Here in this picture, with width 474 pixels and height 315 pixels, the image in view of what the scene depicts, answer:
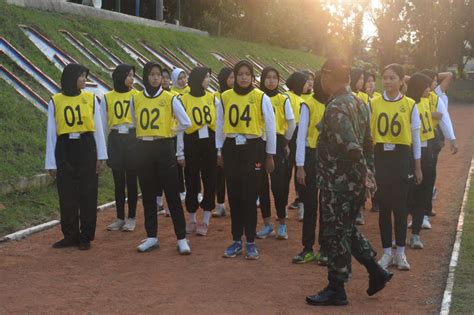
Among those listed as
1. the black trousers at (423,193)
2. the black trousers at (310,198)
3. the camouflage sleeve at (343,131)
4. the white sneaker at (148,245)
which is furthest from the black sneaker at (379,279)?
→ the white sneaker at (148,245)

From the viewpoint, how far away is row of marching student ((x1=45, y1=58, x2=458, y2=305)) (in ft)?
19.3

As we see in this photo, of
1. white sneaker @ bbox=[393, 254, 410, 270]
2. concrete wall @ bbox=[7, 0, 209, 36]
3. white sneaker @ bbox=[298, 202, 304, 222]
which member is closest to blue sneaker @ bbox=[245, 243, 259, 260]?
white sneaker @ bbox=[393, 254, 410, 270]

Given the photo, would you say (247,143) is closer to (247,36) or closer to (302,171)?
(302,171)

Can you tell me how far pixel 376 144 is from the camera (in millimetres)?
7316

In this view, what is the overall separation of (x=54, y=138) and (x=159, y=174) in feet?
4.33

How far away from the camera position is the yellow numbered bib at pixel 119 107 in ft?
29.0

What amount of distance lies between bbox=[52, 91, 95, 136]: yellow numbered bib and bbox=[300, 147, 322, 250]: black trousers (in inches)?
103

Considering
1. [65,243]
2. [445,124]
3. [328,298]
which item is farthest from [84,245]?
[445,124]

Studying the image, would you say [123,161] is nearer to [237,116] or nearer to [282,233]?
[237,116]

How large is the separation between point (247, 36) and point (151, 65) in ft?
134

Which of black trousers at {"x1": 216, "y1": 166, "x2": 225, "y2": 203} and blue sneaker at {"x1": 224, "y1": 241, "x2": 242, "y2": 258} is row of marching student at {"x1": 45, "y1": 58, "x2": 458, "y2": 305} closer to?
blue sneaker at {"x1": 224, "y1": 241, "x2": 242, "y2": 258}

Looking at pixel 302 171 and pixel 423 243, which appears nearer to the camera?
pixel 302 171

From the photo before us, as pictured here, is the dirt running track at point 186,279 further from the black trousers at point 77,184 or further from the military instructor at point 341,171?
the military instructor at point 341,171

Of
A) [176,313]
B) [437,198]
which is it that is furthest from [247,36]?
[176,313]
